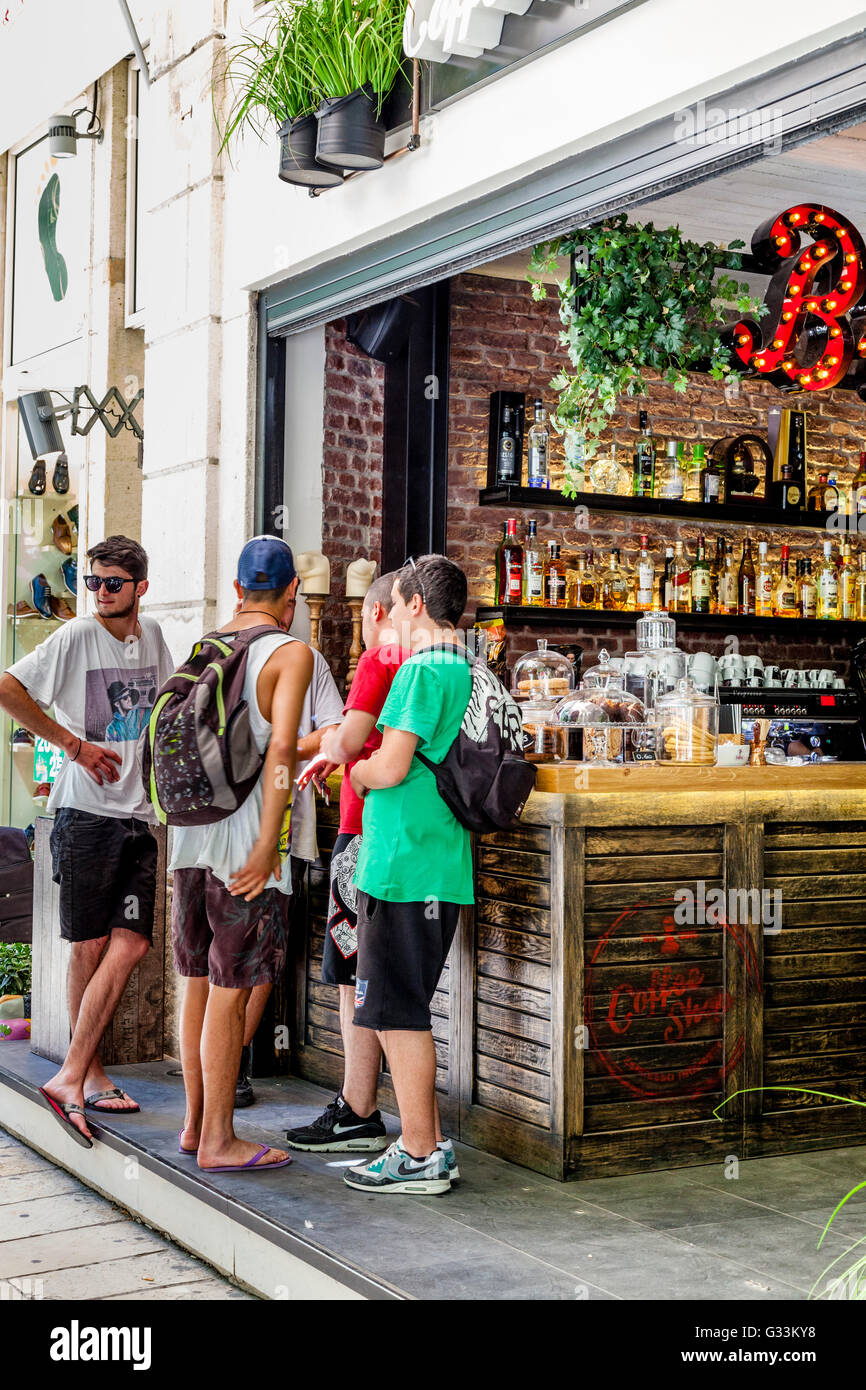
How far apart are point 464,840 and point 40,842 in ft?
7.21

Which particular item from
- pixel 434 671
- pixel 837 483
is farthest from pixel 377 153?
pixel 837 483

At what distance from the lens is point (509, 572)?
6699 millimetres

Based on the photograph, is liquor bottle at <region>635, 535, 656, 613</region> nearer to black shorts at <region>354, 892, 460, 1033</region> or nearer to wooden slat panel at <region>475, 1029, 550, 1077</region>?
wooden slat panel at <region>475, 1029, 550, 1077</region>

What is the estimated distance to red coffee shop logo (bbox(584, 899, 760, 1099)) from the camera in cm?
375

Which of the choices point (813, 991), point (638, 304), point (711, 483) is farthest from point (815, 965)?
point (711, 483)

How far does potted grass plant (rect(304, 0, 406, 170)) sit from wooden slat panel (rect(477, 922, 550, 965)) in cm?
221

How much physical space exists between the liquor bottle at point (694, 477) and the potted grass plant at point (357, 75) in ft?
10.9

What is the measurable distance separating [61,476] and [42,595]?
78 cm

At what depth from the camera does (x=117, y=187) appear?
6992 millimetres

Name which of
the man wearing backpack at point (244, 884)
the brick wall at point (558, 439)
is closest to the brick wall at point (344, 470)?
the brick wall at point (558, 439)

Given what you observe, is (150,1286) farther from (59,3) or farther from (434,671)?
(59,3)

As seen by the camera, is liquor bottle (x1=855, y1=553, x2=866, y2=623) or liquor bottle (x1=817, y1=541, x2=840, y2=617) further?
liquor bottle (x1=855, y1=553, x2=866, y2=623)

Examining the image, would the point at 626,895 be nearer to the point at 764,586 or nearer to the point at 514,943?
the point at 514,943

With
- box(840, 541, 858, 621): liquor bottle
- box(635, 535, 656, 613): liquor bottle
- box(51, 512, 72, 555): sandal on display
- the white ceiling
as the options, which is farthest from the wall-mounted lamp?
box(840, 541, 858, 621): liquor bottle
